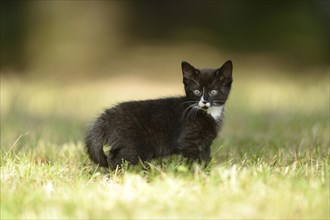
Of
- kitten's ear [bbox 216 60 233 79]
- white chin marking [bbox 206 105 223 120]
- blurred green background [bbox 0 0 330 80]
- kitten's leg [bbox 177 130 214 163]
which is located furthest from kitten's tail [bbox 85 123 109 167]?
blurred green background [bbox 0 0 330 80]

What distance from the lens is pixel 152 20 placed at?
64.2ft

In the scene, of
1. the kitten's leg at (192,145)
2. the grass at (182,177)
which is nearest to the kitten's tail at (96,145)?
the grass at (182,177)

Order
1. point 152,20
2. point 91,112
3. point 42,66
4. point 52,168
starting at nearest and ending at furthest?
point 52,168
point 91,112
point 42,66
point 152,20

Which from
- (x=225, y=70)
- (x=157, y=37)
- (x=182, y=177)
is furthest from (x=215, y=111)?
(x=157, y=37)

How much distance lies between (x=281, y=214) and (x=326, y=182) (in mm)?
736

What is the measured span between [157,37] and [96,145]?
14.0 metres

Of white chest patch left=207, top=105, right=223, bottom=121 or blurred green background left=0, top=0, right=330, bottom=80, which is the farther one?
blurred green background left=0, top=0, right=330, bottom=80

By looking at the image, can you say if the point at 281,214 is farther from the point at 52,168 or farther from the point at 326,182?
the point at 52,168

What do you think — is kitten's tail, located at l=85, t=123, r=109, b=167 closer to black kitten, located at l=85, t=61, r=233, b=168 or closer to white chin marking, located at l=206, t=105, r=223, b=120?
black kitten, located at l=85, t=61, r=233, b=168

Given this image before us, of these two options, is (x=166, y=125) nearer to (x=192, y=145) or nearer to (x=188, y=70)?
(x=192, y=145)

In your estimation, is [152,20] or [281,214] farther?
[152,20]

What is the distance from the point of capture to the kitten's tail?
5613 mm

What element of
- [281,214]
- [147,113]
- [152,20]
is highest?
[152,20]

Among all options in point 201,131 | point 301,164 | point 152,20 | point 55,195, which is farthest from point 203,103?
point 152,20
